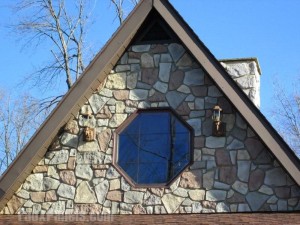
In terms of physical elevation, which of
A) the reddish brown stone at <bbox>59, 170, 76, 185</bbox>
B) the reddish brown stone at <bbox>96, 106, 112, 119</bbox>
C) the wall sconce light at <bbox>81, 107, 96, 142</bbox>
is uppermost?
the reddish brown stone at <bbox>96, 106, 112, 119</bbox>

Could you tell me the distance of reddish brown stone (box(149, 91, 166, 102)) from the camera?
29.7ft

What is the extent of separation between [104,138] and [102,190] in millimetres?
809

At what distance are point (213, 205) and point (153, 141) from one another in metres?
1.34

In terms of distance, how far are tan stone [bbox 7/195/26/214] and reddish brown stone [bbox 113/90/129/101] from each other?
6.87 ft

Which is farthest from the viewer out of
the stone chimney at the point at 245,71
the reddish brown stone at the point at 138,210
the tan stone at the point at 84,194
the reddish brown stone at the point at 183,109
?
the stone chimney at the point at 245,71

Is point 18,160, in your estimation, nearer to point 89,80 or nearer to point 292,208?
point 89,80

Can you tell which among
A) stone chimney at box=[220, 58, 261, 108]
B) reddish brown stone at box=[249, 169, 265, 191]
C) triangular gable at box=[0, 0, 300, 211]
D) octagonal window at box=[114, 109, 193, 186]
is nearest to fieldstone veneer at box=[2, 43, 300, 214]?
reddish brown stone at box=[249, 169, 265, 191]

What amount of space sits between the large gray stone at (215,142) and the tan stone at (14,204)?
2883mm

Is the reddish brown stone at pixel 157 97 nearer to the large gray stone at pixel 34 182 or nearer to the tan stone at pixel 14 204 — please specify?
the large gray stone at pixel 34 182

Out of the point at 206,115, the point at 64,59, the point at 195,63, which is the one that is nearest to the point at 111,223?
the point at 206,115

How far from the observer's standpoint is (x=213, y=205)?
8.35m

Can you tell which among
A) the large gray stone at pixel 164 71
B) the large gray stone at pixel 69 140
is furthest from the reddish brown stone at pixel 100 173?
the large gray stone at pixel 164 71

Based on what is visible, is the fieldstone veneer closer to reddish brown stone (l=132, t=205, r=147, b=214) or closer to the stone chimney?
reddish brown stone (l=132, t=205, r=147, b=214)

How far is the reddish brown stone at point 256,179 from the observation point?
8.24m
